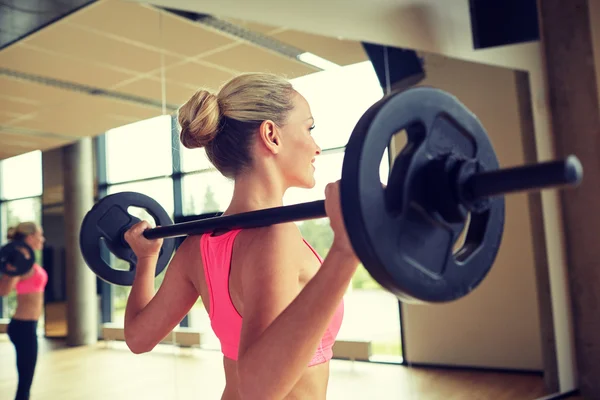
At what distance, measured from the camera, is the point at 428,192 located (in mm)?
691

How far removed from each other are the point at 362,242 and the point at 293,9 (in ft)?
7.60

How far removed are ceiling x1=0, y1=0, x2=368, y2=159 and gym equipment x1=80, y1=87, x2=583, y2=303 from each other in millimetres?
2046

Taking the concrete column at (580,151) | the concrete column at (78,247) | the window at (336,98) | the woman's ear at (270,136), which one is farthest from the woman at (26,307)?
the concrete column at (580,151)

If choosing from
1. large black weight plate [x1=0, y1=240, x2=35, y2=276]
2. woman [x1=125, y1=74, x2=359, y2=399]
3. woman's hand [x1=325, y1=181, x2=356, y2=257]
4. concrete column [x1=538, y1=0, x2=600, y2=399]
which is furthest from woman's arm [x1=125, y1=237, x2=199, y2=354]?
concrete column [x1=538, y1=0, x2=600, y2=399]

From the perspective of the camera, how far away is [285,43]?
9.16ft

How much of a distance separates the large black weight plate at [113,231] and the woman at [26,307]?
108cm

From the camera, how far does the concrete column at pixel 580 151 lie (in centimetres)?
346

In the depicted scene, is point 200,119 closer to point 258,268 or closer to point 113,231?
point 258,268

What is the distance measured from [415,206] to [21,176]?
6.89 ft

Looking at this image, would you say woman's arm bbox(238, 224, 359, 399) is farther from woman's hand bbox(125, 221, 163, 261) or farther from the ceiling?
the ceiling

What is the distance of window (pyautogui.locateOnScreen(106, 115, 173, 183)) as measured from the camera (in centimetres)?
245

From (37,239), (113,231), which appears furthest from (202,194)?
(113,231)

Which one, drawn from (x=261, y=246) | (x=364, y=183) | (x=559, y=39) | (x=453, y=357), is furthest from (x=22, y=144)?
(x=559, y=39)

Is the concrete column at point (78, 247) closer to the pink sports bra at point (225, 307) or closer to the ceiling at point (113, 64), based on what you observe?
the ceiling at point (113, 64)
